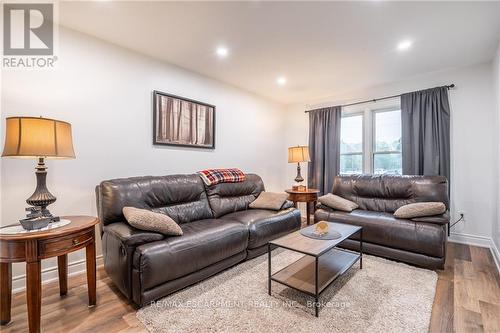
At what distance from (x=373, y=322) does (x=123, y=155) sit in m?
2.83

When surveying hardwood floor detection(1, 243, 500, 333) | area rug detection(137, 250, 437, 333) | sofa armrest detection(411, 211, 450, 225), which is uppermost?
sofa armrest detection(411, 211, 450, 225)

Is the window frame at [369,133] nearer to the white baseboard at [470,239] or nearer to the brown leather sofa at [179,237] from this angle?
the white baseboard at [470,239]

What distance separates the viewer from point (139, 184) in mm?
2455

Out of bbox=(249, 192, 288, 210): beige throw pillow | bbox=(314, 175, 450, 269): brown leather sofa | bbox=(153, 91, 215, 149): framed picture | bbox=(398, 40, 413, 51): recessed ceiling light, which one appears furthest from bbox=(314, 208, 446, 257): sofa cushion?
bbox=(153, 91, 215, 149): framed picture

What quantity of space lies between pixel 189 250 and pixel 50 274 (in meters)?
1.43

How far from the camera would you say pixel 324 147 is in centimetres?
451

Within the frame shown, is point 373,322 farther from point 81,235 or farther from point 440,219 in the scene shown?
point 81,235

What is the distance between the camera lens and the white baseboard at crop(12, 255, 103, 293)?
204cm

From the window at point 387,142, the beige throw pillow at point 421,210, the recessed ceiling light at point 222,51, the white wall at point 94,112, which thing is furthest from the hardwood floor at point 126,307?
the recessed ceiling light at point 222,51

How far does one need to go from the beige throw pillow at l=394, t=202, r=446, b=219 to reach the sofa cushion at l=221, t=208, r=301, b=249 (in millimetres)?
1225

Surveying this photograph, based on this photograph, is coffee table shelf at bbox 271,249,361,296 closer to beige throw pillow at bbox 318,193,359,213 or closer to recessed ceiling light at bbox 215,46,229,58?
beige throw pillow at bbox 318,193,359,213

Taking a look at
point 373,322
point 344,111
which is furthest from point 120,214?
point 344,111

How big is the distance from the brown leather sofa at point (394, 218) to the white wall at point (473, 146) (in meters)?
0.69

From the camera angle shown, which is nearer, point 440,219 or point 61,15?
point 61,15
